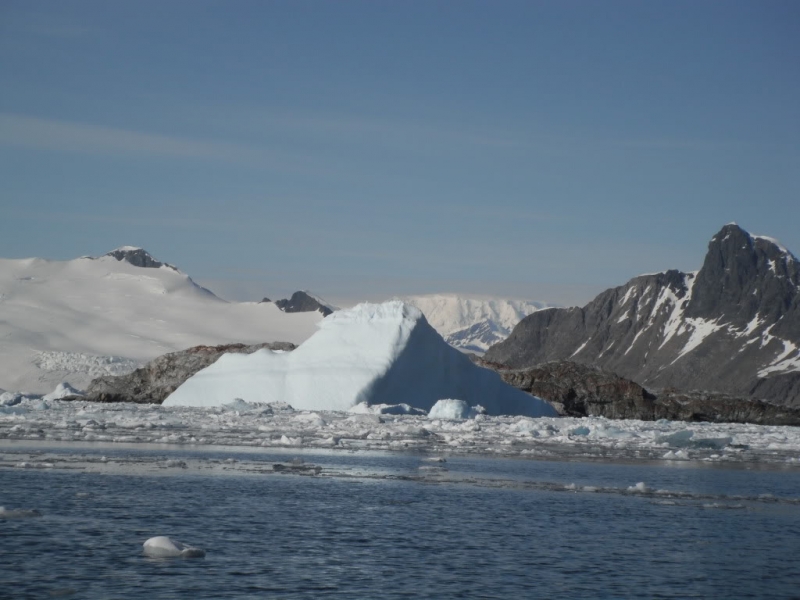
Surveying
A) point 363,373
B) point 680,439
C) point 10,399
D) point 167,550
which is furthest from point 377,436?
point 10,399

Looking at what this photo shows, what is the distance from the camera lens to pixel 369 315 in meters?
51.6

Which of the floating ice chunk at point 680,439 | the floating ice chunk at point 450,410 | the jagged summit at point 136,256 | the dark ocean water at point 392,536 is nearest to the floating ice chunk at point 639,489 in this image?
the dark ocean water at point 392,536

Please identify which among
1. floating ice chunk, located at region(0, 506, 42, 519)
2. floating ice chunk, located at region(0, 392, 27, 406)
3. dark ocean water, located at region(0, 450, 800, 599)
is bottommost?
dark ocean water, located at region(0, 450, 800, 599)

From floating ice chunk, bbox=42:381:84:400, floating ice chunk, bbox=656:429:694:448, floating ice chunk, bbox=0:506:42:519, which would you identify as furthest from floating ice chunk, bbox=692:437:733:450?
floating ice chunk, bbox=42:381:84:400

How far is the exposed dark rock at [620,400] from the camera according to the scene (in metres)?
75.0

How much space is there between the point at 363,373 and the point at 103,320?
310ft

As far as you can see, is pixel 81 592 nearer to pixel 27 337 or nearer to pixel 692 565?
pixel 692 565

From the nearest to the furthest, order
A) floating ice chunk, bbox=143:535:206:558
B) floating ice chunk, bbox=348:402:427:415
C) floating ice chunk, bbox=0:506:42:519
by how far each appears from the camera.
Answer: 1. floating ice chunk, bbox=143:535:206:558
2. floating ice chunk, bbox=0:506:42:519
3. floating ice chunk, bbox=348:402:427:415

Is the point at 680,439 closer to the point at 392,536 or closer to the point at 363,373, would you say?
the point at 363,373

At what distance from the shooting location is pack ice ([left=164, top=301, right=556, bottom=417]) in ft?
157

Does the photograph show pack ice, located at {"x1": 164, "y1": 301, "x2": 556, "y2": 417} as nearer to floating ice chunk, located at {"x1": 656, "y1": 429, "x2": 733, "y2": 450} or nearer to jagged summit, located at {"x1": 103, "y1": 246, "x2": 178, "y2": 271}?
floating ice chunk, located at {"x1": 656, "y1": 429, "x2": 733, "y2": 450}

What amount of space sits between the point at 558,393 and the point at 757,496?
55550 millimetres

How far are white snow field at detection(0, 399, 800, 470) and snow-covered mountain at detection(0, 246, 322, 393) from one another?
5911 centimetres

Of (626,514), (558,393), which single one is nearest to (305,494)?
(626,514)
